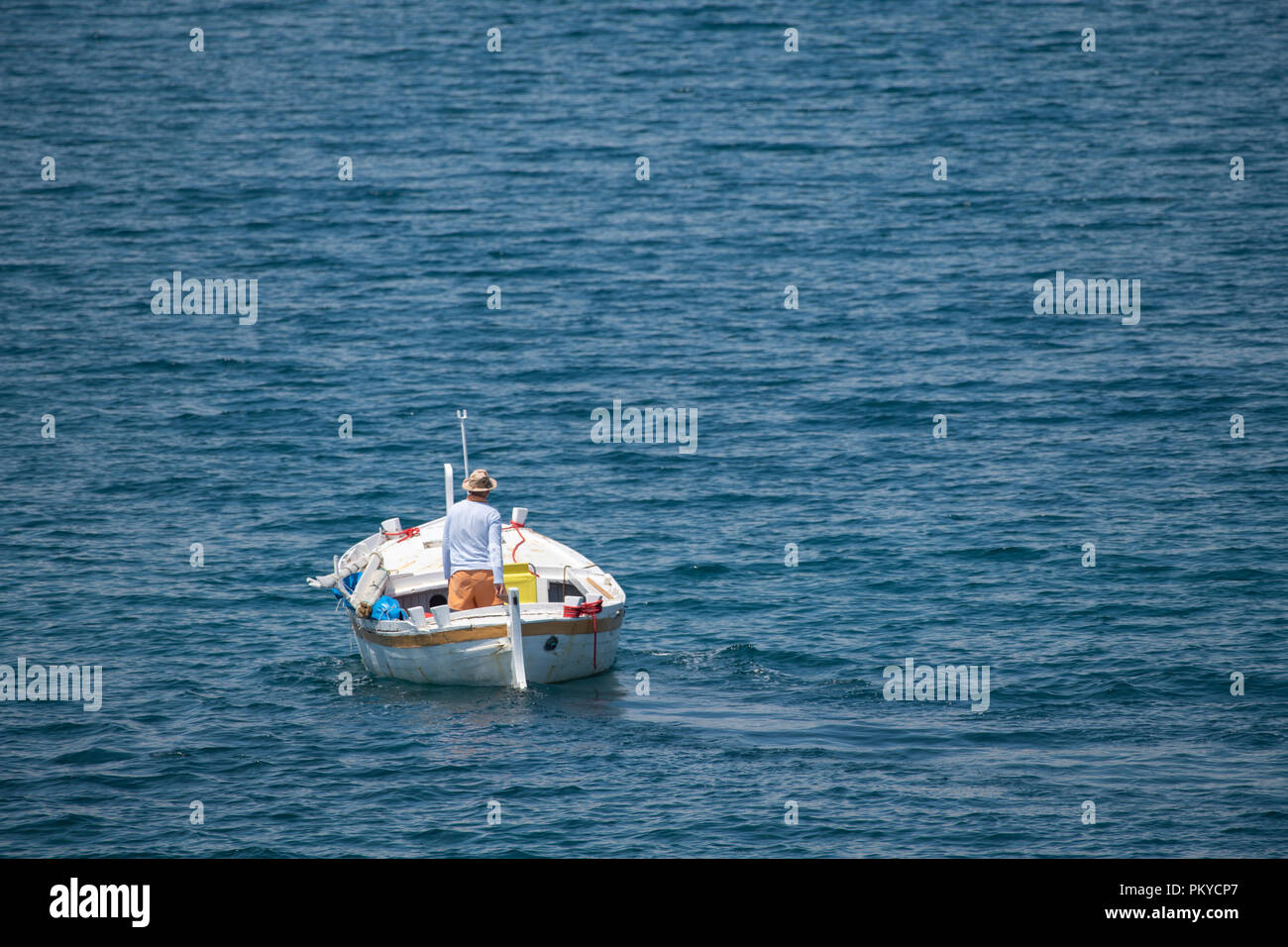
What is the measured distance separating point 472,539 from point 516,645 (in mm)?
1486

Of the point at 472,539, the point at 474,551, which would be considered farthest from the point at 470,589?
the point at 472,539

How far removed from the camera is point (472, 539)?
1822 centimetres

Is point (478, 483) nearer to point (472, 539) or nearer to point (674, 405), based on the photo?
point (472, 539)

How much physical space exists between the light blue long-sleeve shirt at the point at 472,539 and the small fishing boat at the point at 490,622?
1.75 ft

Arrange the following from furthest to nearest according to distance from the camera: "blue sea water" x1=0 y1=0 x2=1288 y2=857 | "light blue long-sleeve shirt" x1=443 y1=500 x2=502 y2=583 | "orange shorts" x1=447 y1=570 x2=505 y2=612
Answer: "orange shorts" x1=447 y1=570 x2=505 y2=612
"light blue long-sleeve shirt" x1=443 y1=500 x2=502 y2=583
"blue sea water" x1=0 y1=0 x2=1288 y2=857

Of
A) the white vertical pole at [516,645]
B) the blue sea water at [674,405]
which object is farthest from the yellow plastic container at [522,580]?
the blue sea water at [674,405]

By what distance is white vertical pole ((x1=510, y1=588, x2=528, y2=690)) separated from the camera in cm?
1756

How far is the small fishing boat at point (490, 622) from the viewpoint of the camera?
17.9 m

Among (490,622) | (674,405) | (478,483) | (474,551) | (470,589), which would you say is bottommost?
(490,622)

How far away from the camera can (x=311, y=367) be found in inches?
1475

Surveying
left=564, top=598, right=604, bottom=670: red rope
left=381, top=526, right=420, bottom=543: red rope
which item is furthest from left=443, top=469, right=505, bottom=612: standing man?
left=381, top=526, right=420, bottom=543: red rope

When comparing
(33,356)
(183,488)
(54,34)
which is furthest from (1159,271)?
(54,34)

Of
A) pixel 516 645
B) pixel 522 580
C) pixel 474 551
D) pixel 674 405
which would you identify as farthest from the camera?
pixel 674 405

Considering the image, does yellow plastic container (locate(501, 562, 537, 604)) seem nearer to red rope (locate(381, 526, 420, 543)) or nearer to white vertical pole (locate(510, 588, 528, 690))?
white vertical pole (locate(510, 588, 528, 690))
